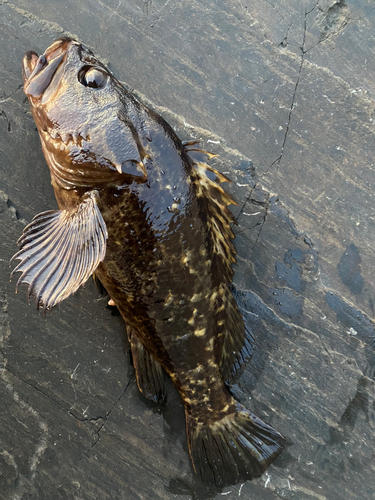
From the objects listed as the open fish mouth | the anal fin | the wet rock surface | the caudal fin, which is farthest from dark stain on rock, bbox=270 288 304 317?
the open fish mouth

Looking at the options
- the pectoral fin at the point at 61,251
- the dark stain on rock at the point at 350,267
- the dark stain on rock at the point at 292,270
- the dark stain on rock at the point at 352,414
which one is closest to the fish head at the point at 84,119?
the pectoral fin at the point at 61,251

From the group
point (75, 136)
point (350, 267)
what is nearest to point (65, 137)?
point (75, 136)

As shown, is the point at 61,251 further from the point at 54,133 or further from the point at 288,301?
the point at 288,301

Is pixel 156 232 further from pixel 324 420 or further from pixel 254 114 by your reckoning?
pixel 324 420

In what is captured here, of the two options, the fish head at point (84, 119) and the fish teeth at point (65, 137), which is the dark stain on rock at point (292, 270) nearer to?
the fish head at point (84, 119)

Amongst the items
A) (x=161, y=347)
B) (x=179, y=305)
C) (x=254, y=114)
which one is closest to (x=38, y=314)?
(x=161, y=347)
